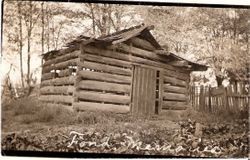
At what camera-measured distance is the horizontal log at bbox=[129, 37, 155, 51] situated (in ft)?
6.70

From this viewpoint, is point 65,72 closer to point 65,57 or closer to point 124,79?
point 65,57

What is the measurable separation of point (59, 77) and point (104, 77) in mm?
211

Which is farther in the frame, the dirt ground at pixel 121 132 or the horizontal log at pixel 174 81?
the horizontal log at pixel 174 81

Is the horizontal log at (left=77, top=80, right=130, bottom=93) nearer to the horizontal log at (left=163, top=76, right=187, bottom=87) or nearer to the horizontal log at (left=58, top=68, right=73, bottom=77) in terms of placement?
the horizontal log at (left=58, top=68, right=73, bottom=77)

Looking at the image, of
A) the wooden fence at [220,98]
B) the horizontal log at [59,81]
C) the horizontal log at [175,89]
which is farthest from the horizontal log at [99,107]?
the wooden fence at [220,98]

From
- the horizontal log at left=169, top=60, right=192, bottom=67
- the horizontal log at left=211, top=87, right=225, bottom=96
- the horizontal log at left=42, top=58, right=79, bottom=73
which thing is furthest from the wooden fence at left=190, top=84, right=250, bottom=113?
the horizontal log at left=42, top=58, right=79, bottom=73

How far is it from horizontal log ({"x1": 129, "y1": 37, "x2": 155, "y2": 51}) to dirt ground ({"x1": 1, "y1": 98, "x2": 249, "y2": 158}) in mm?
326

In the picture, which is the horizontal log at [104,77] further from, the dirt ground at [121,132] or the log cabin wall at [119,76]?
the dirt ground at [121,132]

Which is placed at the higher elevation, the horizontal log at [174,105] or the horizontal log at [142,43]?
the horizontal log at [142,43]

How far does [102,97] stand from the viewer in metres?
1.98

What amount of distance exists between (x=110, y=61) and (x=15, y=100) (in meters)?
0.48

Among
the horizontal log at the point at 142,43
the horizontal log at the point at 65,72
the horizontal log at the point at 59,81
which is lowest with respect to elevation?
the horizontal log at the point at 59,81

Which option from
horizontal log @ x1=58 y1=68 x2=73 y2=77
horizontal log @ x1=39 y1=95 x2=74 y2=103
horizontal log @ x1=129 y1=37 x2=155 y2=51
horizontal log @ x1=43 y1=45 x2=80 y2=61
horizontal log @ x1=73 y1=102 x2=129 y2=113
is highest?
horizontal log @ x1=129 y1=37 x2=155 y2=51

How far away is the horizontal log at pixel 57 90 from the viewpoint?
6.39ft
